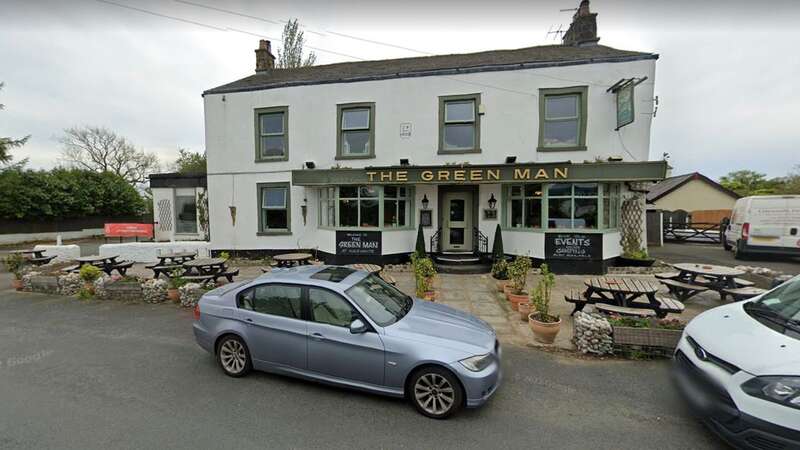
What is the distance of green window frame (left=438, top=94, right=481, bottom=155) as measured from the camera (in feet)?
34.5

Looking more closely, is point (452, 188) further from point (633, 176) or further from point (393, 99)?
point (633, 176)

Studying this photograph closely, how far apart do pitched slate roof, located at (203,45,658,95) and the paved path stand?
368 inches

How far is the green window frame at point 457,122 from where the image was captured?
10523mm

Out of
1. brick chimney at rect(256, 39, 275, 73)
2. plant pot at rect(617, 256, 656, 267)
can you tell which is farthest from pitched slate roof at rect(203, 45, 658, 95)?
plant pot at rect(617, 256, 656, 267)

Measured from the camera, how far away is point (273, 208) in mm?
11969

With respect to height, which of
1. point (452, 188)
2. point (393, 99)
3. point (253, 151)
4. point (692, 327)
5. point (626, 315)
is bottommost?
point (626, 315)

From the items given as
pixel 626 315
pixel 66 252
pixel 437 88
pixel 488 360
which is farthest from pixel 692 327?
pixel 66 252

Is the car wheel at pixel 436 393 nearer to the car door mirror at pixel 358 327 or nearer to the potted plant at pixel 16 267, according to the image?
the car door mirror at pixel 358 327

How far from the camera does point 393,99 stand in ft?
35.9

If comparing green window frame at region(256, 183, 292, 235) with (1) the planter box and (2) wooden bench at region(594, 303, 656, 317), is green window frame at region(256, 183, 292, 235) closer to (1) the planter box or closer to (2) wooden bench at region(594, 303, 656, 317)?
(2) wooden bench at region(594, 303, 656, 317)

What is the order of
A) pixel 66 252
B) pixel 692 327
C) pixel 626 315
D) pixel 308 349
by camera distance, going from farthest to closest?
pixel 66 252 → pixel 626 315 → pixel 308 349 → pixel 692 327

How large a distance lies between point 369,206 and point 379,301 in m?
7.08

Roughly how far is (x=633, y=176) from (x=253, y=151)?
12786mm

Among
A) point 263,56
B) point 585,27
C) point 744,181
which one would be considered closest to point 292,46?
point 263,56
